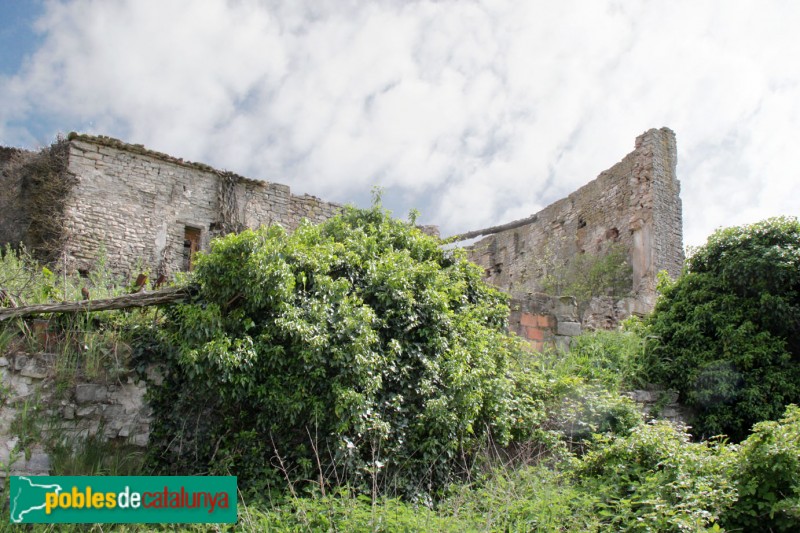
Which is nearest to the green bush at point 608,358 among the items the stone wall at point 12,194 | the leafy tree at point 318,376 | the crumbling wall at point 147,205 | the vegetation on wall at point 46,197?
the leafy tree at point 318,376

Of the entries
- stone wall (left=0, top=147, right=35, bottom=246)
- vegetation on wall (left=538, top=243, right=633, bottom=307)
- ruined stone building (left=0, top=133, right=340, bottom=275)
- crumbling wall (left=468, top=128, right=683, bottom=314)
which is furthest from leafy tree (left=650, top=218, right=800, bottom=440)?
stone wall (left=0, top=147, right=35, bottom=246)

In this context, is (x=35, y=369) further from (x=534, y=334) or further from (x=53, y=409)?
(x=534, y=334)

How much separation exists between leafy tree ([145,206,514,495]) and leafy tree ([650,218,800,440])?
3054mm

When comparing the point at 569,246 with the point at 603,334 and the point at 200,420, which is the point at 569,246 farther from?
the point at 200,420

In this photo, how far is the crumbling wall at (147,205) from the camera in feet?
42.5

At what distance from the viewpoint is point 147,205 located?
13.6m

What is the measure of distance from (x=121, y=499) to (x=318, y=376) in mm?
2105

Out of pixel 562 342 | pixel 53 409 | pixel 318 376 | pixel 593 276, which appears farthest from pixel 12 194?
pixel 593 276

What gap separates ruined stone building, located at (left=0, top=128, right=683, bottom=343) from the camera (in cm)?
1253

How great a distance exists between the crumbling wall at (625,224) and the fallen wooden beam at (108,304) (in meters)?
9.17

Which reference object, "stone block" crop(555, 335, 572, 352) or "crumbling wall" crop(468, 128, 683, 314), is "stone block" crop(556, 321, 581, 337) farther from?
"crumbling wall" crop(468, 128, 683, 314)

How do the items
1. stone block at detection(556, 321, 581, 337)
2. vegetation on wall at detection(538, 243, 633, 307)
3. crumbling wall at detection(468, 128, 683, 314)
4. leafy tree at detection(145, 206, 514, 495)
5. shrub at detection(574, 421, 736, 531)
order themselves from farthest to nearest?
1. vegetation on wall at detection(538, 243, 633, 307)
2. crumbling wall at detection(468, 128, 683, 314)
3. stone block at detection(556, 321, 581, 337)
4. leafy tree at detection(145, 206, 514, 495)
5. shrub at detection(574, 421, 736, 531)

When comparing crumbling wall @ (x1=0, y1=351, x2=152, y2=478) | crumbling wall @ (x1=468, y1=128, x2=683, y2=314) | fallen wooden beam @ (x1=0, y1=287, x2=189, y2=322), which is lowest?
crumbling wall @ (x1=0, y1=351, x2=152, y2=478)

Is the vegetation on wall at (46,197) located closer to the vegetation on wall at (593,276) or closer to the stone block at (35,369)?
the stone block at (35,369)
